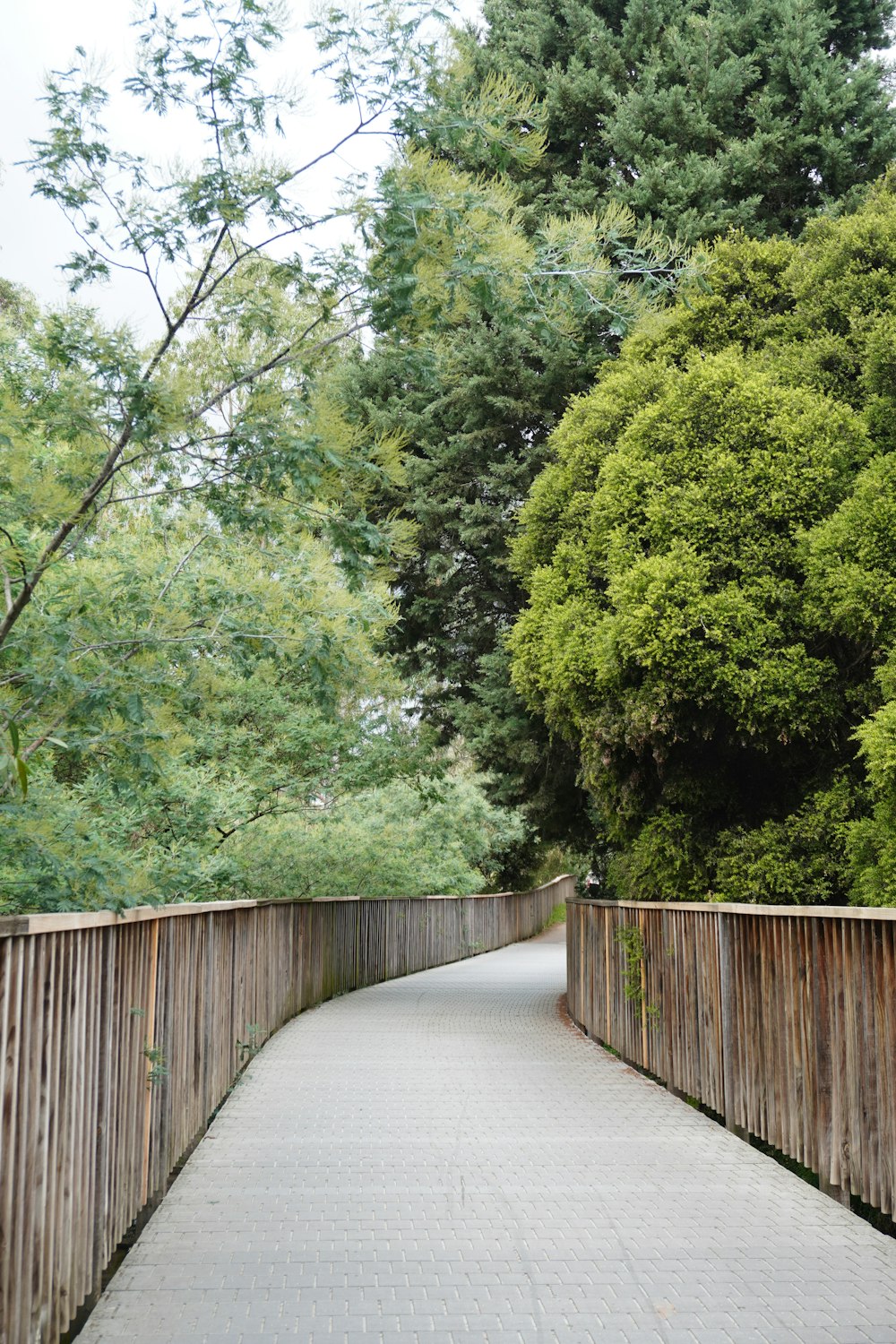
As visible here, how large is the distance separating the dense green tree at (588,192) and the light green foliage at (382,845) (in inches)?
104

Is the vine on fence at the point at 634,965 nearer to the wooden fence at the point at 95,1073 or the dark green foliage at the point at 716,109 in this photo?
the wooden fence at the point at 95,1073


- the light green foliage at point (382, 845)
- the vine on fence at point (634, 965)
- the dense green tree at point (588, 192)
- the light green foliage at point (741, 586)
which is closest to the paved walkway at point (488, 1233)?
the vine on fence at point (634, 965)

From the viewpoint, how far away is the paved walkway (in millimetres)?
4562

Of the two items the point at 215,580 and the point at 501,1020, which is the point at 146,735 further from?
the point at 501,1020

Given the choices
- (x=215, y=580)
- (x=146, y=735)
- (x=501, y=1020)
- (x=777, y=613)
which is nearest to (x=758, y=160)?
(x=777, y=613)

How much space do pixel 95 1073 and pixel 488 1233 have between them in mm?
2110

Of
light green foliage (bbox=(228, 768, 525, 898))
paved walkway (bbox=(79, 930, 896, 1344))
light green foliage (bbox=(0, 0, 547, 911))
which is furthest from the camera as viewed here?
light green foliage (bbox=(228, 768, 525, 898))

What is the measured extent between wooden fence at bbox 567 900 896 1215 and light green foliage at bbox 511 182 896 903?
132 centimetres

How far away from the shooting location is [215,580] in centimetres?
656

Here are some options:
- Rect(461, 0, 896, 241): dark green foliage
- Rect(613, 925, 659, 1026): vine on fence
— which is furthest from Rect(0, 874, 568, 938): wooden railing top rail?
Rect(461, 0, 896, 241): dark green foliage

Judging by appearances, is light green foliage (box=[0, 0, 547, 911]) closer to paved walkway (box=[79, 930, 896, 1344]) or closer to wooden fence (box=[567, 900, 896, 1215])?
paved walkway (box=[79, 930, 896, 1344])

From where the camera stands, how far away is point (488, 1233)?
5785 mm

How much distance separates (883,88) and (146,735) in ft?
47.7

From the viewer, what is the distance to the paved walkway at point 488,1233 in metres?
4.56
